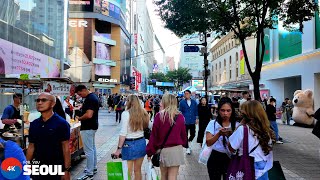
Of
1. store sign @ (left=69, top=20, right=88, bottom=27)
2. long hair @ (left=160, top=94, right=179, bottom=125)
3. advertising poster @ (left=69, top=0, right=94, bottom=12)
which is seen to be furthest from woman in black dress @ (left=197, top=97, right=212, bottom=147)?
advertising poster @ (left=69, top=0, right=94, bottom=12)

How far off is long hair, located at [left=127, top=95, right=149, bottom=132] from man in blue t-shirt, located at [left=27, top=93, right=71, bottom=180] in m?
1.34

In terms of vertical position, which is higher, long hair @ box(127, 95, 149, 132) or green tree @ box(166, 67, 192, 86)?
green tree @ box(166, 67, 192, 86)

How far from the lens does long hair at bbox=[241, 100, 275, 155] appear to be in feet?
11.6

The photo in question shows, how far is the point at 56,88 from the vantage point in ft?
25.5

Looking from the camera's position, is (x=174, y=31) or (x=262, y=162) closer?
(x=262, y=162)

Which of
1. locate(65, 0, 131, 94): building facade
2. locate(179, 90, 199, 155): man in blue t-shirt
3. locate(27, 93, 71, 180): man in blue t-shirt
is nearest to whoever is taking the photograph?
locate(27, 93, 71, 180): man in blue t-shirt

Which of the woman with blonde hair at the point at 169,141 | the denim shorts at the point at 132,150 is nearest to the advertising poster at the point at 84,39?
the denim shorts at the point at 132,150

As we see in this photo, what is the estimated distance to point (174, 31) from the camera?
46.7 ft

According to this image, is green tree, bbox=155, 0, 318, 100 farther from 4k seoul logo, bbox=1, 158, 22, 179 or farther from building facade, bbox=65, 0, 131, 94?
building facade, bbox=65, 0, 131, 94

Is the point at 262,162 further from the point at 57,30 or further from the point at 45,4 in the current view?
the point at 57,30

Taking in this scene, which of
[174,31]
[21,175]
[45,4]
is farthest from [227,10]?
[45,4]

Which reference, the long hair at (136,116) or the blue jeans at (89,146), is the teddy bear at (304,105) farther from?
the long hair at (136,116)

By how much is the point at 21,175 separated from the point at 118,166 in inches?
74.0

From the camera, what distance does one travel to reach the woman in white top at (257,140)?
354 cm
